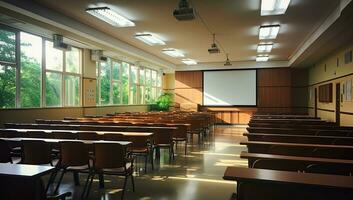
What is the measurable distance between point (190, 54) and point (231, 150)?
6913mm

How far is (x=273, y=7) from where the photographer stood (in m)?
6.67

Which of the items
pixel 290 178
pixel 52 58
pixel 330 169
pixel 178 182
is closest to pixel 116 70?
pixel 52 58

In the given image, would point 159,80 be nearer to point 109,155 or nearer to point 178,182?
point 178,182

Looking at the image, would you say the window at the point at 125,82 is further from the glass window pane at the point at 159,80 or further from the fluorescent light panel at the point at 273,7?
the fluorescent light panel at the point at 273,7

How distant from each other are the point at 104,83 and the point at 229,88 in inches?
287

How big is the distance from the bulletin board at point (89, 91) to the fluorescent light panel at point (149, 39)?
3118 millimetres

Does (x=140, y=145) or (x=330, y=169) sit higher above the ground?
(x=330, y=169)

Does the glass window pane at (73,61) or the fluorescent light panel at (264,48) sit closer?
the glass window pane at (73,61)

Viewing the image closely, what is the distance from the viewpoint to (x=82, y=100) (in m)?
11.5

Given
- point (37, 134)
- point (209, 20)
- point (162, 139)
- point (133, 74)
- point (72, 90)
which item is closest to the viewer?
point (37, 134)

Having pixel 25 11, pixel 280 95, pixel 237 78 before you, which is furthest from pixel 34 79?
pixel 280 95

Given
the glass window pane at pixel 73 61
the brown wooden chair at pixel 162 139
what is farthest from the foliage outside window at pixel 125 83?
the brown wooden chair at pixel 162 139

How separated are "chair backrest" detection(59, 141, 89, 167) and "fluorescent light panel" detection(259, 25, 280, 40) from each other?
636cm

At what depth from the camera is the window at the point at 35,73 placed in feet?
26.3
